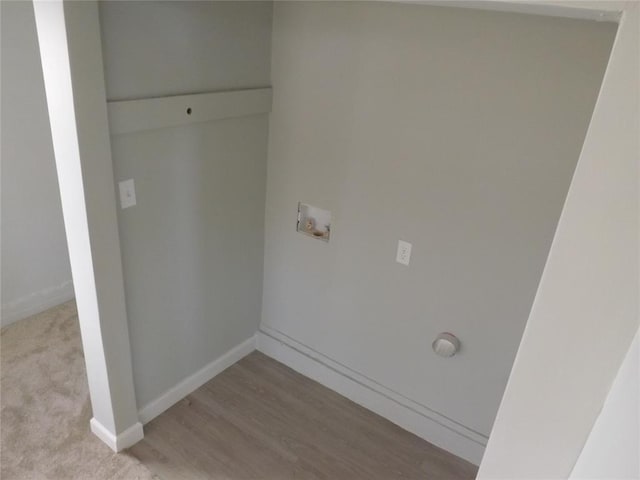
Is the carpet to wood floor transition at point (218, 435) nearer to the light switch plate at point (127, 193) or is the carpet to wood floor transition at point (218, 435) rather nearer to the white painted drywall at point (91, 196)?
the white painted drywall at point (91, 196)

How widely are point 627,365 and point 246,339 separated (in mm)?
2082

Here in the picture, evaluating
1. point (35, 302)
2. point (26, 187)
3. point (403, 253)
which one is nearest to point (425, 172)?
point (403, 253)

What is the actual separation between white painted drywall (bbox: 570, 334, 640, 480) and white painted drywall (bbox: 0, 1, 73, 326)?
2.75 metres

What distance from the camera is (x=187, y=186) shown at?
6.61 feet

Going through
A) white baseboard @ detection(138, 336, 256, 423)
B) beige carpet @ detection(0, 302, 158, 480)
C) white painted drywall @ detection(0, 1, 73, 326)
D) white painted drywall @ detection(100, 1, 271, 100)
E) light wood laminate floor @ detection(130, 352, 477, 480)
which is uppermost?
white painted drywall @ detection(100, 1, 271, 100)

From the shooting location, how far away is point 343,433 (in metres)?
2.27

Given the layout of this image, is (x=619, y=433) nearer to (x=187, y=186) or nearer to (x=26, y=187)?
(x=187, y=186)

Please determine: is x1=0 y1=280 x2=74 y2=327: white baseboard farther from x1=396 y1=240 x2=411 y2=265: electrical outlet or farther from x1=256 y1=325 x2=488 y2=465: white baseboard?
x1=396 y1=240 x2=411 y2=265: electrical outlet

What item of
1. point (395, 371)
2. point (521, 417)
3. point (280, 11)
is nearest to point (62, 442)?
point (395, 371)

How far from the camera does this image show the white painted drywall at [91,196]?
142 cm

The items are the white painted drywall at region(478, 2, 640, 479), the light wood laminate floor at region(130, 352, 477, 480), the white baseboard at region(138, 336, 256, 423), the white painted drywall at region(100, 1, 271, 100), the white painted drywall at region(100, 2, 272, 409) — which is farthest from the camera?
the white baseboard at region(138, 336, 256, 423)

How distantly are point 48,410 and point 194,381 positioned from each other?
25.9 inches

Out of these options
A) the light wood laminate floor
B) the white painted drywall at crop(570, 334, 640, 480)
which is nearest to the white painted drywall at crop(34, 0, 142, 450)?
the light wood laminate floor

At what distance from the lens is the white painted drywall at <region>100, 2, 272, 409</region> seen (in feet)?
5.57
